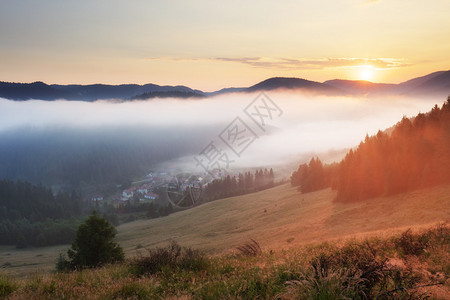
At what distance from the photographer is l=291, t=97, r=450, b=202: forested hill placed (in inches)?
1686

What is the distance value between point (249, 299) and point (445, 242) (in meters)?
8.78

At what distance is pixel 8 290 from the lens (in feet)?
25.7

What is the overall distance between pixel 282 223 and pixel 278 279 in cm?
4934

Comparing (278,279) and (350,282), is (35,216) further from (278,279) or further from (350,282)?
(350,282)

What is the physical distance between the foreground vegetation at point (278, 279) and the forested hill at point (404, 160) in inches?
1559

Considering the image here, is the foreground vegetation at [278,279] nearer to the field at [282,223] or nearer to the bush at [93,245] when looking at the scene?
the field at [282,223]

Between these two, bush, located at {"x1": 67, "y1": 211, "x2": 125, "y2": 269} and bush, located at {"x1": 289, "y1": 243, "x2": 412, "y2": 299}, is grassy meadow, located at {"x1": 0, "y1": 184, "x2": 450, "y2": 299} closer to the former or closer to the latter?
bush, located at {"x1": 289, "y1": 243, "x2": 412, "y2": 299}

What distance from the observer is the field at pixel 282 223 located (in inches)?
1205

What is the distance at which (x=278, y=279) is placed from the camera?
7293 millimetres

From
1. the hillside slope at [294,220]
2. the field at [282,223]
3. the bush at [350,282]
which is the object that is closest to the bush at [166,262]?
the bush at [350,282]

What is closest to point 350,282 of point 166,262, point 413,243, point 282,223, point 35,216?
point 413,243

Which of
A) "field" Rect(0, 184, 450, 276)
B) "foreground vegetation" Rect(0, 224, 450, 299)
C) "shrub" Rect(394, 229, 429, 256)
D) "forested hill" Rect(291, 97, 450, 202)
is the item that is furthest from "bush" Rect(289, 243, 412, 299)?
"forested hill" Rect(291, 97, 450, 202)

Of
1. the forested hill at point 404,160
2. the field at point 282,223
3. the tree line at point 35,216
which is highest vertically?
the forested hill at point 404,160

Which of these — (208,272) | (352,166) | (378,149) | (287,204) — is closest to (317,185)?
(287,204)
